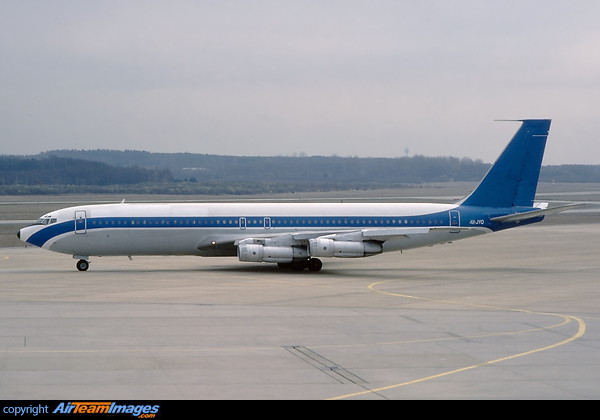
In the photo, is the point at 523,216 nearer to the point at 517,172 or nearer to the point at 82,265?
the point at 517,172

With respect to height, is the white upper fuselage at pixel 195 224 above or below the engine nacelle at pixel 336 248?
above

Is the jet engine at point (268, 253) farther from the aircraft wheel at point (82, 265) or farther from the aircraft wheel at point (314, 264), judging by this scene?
the aircraft wheel at point (82, 265)

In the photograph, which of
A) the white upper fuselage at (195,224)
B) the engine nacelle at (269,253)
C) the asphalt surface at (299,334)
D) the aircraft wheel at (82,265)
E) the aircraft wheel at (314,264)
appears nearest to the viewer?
the asphalt surface at (299,334)

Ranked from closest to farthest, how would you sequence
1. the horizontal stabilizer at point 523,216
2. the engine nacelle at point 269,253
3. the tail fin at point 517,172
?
the engine nacelle at point 269,253 < the horizontal stabilizer at point 523,216 < the tail fin at point 517,172

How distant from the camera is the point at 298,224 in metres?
43.7

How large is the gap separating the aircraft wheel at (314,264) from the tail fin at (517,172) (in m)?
9.53

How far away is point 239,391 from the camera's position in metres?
15.5

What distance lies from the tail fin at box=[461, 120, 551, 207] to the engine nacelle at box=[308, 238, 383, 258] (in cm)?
763

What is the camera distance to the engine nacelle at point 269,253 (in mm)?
40906

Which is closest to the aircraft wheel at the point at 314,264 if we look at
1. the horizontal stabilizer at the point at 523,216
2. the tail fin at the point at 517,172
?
the tail fin at the point at 517,172

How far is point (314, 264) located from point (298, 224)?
2.47m
